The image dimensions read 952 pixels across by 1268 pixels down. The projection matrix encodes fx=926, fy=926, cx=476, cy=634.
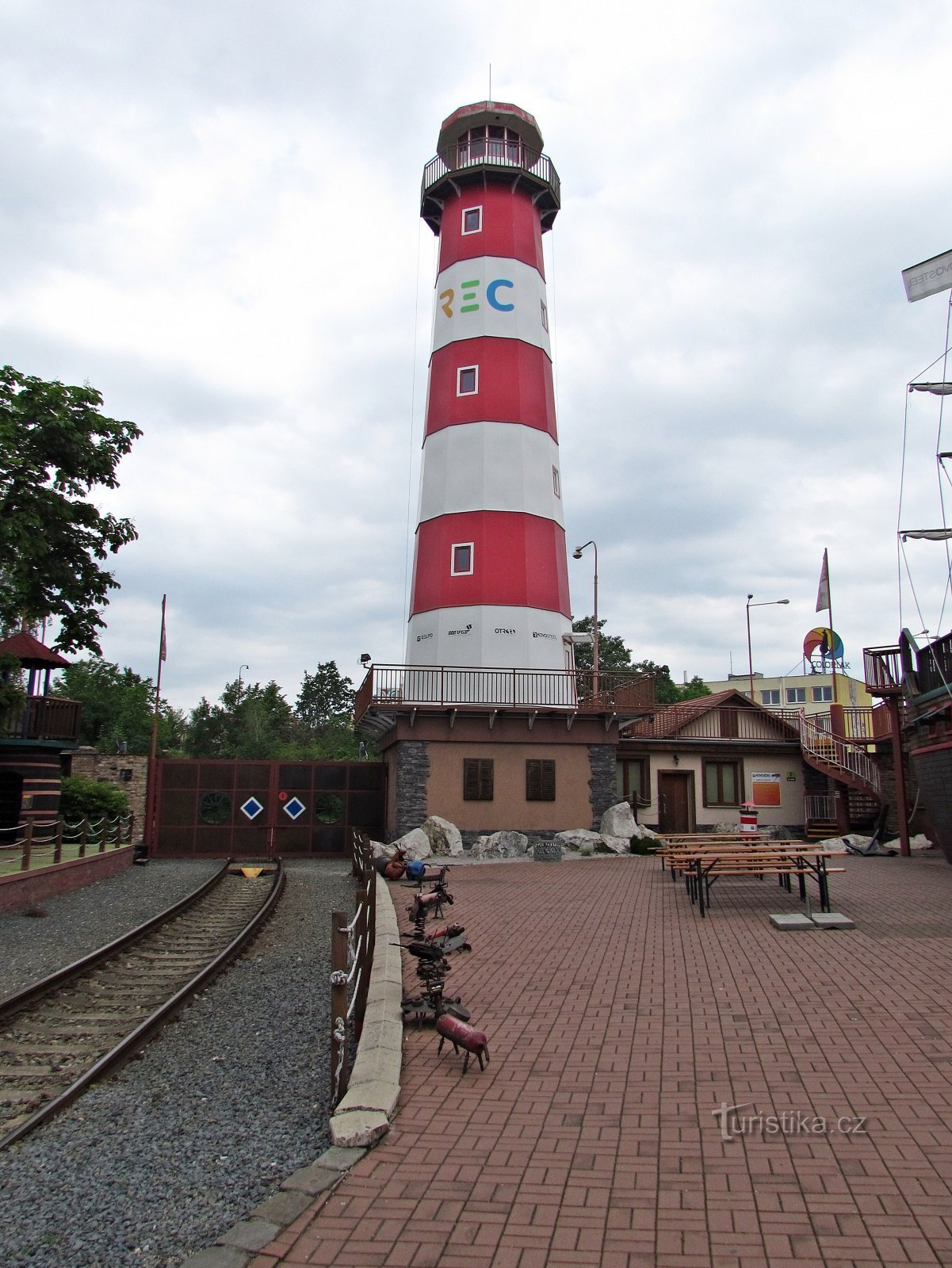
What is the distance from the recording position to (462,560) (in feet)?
75.8

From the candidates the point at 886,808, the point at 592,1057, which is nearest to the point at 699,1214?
the point at 592,1057

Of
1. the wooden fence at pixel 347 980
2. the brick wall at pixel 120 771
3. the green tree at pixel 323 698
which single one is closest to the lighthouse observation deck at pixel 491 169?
the brick wall at pixel 120 771

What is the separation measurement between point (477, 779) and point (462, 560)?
5448 mm

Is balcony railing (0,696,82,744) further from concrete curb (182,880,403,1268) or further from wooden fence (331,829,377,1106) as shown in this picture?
concrete curb (182,880,403,1268)

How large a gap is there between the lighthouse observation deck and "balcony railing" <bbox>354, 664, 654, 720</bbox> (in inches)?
567

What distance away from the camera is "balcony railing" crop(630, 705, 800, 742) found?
89.2ft

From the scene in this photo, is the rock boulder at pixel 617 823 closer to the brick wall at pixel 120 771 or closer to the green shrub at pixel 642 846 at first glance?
the green shrub at pixel 642 846

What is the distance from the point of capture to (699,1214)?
376 cm

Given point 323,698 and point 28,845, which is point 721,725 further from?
point 323,698

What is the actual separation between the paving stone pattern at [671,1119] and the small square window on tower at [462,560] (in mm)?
14336

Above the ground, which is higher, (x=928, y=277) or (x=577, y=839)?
(x=928, y=277)

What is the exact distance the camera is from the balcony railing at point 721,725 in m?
27.2

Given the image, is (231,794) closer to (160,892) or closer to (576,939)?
(160,892)

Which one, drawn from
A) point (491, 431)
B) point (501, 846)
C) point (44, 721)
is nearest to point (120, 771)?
point (44, 721)
